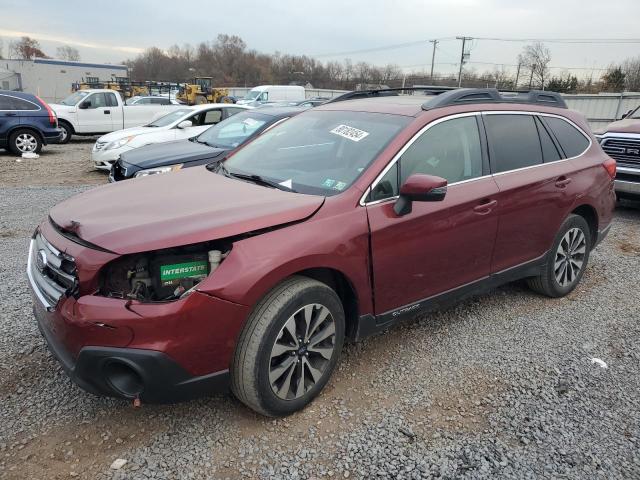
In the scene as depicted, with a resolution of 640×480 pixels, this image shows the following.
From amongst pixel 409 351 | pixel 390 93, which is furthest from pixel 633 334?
pixel 390 93

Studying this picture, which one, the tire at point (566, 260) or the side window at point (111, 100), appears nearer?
the tire at point (566, 260)

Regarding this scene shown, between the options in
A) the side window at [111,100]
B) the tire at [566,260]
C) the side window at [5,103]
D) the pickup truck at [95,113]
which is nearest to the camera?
the tire at [566,260]

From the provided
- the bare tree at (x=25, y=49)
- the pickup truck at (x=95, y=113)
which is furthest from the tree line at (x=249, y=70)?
the pickup truck at (x=95, y=113)

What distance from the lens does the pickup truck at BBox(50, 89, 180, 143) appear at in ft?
51.7

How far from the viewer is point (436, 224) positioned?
3209mm

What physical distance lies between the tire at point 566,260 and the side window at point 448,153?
131 cm

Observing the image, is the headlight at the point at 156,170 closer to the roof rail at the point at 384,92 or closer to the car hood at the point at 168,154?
the car hood at the point at 168,154

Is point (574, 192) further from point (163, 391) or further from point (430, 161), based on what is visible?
point (163, 391)

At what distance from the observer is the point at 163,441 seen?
2.57m

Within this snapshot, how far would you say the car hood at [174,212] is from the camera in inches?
93.5

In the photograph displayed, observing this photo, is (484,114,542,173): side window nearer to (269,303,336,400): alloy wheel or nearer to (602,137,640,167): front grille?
(269,303,336,400): alloy wheel

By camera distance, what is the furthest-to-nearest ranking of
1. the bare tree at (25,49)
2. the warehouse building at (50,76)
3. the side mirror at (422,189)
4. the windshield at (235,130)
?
the bare tree at (25,49)
the warehouse building at (50,76)
the windshield at (235,130)
the side mirror at (422,189)

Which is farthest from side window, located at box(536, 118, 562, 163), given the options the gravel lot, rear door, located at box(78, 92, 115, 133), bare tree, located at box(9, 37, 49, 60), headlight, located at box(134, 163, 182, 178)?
bare tree, located at box(9, 37, 49, 60)

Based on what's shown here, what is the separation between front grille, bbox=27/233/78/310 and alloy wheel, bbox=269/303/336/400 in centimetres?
108
